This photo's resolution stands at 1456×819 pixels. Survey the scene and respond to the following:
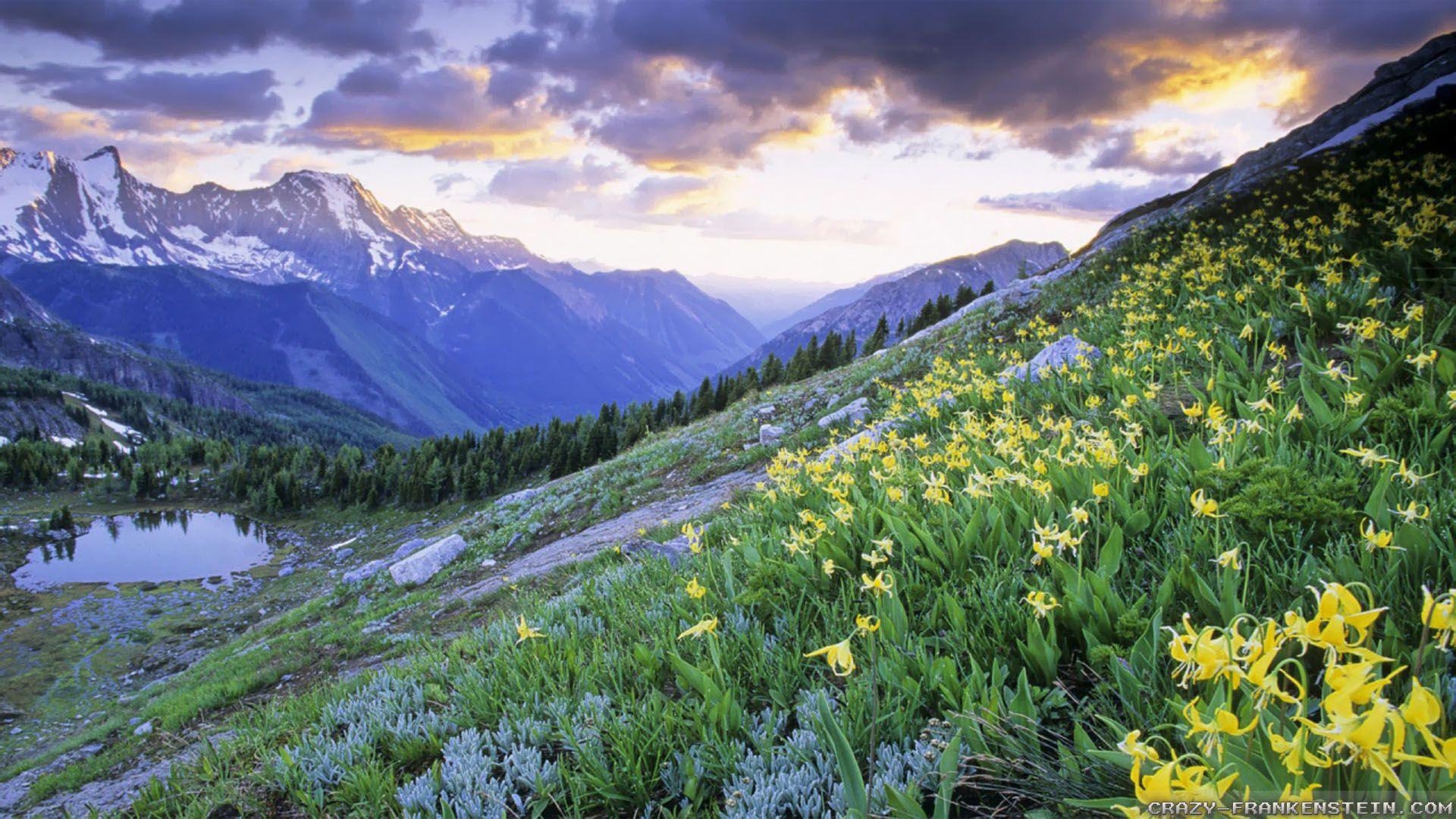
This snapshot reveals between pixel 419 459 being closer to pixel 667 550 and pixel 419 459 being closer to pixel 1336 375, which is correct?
pixel 667 550

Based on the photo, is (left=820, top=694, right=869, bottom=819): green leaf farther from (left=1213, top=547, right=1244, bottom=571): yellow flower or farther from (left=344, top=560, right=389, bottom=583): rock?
(left=344, top=560, right=389, bottom=583): rock

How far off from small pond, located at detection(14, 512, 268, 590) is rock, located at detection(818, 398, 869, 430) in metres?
58.0

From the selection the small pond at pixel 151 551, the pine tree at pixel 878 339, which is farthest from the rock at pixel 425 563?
the small pond at pixel 151 551

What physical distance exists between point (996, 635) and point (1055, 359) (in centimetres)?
732

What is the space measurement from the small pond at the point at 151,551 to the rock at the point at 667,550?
194ft

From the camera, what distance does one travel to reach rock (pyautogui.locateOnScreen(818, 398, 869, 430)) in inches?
508

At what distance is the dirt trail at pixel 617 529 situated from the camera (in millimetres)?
9977

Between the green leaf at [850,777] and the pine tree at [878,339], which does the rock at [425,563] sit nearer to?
the green leaf at [850,777]

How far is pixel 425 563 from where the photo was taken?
1571cm

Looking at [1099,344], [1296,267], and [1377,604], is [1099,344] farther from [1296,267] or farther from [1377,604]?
[1377,604]

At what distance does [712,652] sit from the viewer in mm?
3170

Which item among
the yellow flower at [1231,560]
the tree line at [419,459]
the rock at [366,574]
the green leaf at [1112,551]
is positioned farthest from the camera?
the tree line at [419,459]

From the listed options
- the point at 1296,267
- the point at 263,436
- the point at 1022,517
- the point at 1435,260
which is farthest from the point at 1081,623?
the point at 263,436

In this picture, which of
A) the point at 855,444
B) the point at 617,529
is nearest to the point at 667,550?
the point at 855,444
